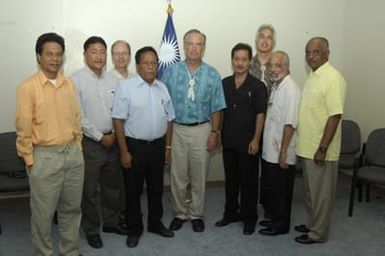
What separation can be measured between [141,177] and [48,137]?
0.88m

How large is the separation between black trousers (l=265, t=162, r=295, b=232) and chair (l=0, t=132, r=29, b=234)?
82.5 inches

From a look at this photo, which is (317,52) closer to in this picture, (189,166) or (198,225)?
(189,166)

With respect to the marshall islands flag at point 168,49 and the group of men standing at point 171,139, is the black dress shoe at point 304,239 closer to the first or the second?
the group of men standing at point 171,139

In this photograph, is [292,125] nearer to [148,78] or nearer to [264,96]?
[264,96]

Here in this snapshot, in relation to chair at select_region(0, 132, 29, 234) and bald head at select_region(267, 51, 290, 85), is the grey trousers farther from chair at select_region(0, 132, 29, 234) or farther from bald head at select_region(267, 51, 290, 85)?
bald head at select_region(267, 51, 290, 85)

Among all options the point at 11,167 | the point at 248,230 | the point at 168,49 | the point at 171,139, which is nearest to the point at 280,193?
the point at 248,230

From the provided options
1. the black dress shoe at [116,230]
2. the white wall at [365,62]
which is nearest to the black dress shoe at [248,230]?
the black dress shoe at [116,230]

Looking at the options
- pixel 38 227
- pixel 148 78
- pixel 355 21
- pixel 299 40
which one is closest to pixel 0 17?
pixel 148 78

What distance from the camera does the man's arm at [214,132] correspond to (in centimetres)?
353

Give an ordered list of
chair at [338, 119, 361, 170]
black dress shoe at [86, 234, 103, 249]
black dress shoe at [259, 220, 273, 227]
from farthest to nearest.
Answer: chair at [338, 119, 361, 170] → black dress shoe at [259, 220, 273, 227] → black dress shoe at [86, 234, 103, 249]

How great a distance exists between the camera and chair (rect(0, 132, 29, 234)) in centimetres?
362

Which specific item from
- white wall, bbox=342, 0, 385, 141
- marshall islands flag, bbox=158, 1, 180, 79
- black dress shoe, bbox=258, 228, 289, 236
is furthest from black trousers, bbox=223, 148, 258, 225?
white wall, bbox=342, 0, 385, 141

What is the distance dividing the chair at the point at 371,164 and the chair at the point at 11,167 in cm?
299

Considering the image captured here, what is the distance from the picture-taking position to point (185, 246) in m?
3.32
